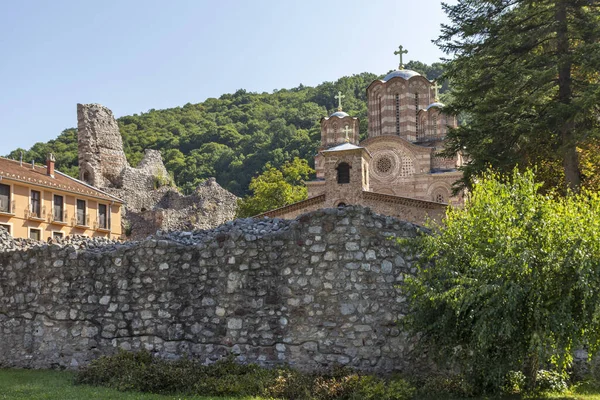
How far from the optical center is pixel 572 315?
7832 mm

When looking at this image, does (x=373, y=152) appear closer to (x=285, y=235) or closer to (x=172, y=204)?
(x=172, y=204)

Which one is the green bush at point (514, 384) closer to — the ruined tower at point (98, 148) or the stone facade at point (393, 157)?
the stone facade at point (393, 157)

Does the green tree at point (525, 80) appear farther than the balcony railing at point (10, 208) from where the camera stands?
No

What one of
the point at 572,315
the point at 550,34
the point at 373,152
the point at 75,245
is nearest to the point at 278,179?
the point at 373,152

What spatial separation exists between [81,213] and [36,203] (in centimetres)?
364

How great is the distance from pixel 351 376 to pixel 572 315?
10.4 feet

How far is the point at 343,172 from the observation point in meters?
31.1

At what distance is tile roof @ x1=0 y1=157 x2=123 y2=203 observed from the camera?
32.1 meters

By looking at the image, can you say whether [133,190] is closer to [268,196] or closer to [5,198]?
[268,196]

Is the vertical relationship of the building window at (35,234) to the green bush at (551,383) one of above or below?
above

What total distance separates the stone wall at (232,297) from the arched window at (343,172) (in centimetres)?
2040

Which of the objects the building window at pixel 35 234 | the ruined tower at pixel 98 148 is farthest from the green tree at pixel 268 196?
the building window at pixel 35 234

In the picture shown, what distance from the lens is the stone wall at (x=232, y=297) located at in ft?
31.9

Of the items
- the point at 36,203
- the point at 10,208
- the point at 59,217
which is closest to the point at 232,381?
the point at 10,208
